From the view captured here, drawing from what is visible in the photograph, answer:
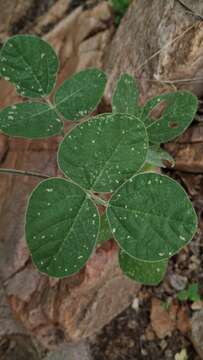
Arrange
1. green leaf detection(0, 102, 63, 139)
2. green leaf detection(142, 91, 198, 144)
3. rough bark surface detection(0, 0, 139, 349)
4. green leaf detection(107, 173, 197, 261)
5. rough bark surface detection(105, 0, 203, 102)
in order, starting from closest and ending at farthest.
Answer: green leaf detection(107, 173, 197, 261) < green leaf detection(0, 102, 63, 139) < green leaf detection(142, 91, 198, 144) < rough bark surface detection(105, 0, 203, 102) < rough bark surface detection(0, 0, 139, 349)

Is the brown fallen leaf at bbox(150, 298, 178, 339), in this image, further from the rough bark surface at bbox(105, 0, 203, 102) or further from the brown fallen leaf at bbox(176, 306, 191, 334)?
the rough bark surface at bbox(105, 0, 203, 102)

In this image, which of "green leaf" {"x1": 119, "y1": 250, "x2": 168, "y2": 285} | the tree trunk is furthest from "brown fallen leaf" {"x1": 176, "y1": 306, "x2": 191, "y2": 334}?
"green leaf" {"x1": 119, "y1": 250, "x2": 168, "y2": 285}

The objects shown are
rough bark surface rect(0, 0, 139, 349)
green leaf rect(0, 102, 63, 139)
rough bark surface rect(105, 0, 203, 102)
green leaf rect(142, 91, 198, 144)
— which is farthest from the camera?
rough bark surface rect(0, 0, 139, 349)

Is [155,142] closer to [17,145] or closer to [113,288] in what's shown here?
[113,288]

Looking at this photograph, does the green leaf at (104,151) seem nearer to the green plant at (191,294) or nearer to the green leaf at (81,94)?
the green leaf at (81,94)

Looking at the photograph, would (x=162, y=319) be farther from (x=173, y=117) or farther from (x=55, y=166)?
(x=173, y=117)

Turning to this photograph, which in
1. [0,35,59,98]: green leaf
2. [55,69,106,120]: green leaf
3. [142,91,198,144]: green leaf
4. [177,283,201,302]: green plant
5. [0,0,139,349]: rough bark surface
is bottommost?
[177,283,201,302]: green plant

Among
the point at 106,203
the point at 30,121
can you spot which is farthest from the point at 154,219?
the point at 30,121
